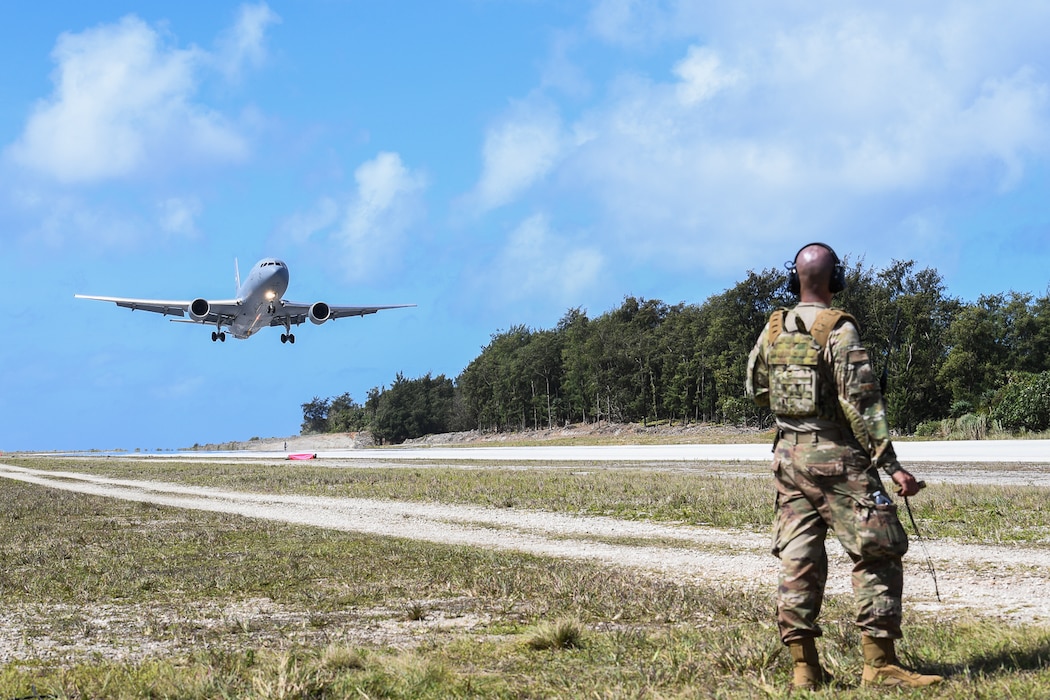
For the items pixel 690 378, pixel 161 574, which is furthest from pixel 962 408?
pixel 161 574

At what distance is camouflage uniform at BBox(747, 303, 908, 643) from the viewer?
4707 millimetres

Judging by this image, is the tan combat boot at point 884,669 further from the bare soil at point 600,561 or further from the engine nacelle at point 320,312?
the engine nacelle at point 320,312

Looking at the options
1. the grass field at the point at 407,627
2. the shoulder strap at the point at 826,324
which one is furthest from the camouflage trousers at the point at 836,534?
the shoulder strap at the point at 826,324

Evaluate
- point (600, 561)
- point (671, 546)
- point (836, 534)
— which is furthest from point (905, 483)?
point (671, 546)

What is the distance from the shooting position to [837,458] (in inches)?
190

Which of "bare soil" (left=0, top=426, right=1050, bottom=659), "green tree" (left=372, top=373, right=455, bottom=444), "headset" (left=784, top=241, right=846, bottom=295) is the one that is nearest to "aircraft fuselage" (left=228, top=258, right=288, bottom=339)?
"bare soil" (left=0, top=426, right=1050, bottom=659)

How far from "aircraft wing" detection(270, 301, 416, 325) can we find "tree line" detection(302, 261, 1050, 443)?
24282 millimetres

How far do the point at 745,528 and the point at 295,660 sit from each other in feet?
28.6

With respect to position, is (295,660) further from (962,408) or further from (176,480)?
(962,408)

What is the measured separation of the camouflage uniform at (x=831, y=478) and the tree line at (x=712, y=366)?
119ft

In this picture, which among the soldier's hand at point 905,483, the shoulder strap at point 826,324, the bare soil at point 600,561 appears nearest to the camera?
the soldier's hand at point 905,483

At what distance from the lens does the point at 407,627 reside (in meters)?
6.81

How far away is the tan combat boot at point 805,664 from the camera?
4.84 m

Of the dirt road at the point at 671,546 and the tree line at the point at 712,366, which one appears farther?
the tree line at the point at 712,366
